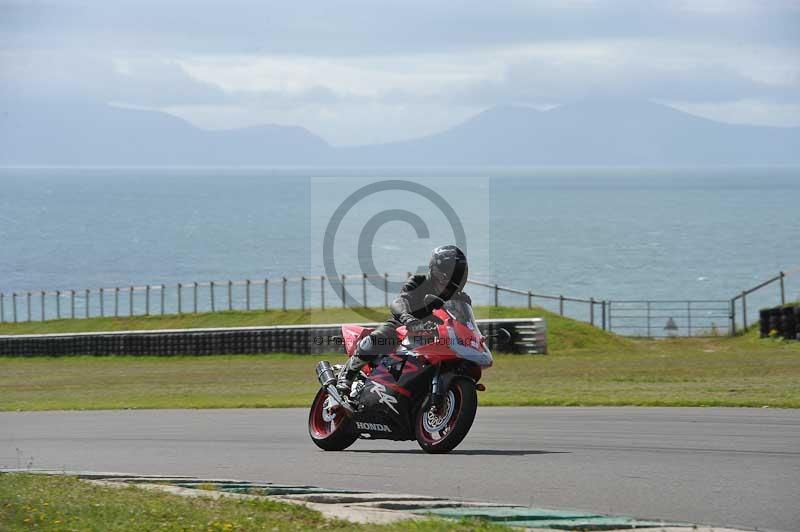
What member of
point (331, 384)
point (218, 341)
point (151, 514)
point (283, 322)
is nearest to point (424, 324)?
point (331, 384)

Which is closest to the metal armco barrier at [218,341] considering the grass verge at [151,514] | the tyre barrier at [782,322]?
the tyre barrier at [782,322]

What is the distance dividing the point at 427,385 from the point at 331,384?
135 centimetres

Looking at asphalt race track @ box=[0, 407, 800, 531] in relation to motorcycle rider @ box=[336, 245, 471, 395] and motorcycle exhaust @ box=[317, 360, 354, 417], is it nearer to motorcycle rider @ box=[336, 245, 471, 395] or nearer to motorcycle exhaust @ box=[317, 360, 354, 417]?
motorcycle exhaust @ box=[317, 360, 354, 417]

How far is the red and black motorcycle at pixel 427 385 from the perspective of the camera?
11.1m

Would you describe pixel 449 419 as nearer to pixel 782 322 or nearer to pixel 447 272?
pixel 447 272

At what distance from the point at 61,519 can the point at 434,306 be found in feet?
13.6

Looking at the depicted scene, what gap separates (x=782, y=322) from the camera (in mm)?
33344

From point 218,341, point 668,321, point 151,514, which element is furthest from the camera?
point 668,321

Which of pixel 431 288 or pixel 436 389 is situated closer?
pixel 436 389

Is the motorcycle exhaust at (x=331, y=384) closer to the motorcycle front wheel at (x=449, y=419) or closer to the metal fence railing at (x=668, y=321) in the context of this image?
the motorcycle front wheel at (x=449, y=419)

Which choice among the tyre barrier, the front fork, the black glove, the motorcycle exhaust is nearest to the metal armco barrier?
the tyre barrier

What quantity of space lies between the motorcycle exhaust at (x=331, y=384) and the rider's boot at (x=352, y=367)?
0.06 meters

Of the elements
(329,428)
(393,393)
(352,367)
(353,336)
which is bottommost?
(329,428)

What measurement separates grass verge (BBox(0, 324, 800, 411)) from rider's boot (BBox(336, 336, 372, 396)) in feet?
21.3
